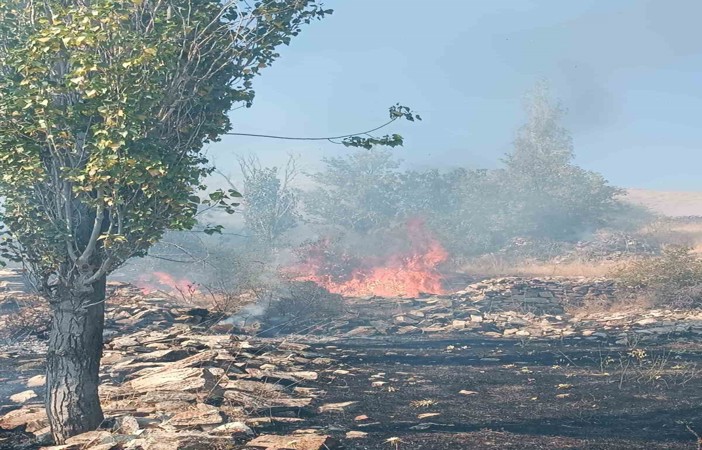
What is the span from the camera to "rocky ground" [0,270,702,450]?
22.0 ft

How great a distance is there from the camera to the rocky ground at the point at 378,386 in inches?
264

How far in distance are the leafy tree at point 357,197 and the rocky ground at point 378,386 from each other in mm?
28699

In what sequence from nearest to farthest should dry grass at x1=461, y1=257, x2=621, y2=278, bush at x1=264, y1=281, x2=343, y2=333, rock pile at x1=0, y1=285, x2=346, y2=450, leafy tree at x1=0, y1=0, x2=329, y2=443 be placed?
leafy tree at x1=0, y1=0, x2=329, y2=443, rock pile at x1=0, y1=285, x2=346, y2=450, bush at x1=264, y1=281, x2=343, y2=333, dry grass at x1=461, y1=257, x2=621, y2=278

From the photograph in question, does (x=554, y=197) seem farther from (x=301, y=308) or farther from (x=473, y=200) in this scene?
(x=301, y=308)

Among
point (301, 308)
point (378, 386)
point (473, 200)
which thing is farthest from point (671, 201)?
point (378, 386)

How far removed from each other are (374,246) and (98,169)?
1371 inches

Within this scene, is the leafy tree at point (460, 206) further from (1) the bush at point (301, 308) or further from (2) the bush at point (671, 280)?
(1) the bush at point (301, 308)

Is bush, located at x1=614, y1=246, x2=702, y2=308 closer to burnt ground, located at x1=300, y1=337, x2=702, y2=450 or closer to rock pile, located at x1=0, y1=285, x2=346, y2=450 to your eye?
burnt ground, located at x1=300, y1=337, x2=702, y2=450

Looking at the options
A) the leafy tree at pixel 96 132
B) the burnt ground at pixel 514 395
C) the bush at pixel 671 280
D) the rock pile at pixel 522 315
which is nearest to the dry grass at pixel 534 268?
the rock pile at pixel 522 315

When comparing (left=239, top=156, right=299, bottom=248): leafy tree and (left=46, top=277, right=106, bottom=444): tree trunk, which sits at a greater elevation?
(left=239, top=156, right=299, bottom=248): leafy tree

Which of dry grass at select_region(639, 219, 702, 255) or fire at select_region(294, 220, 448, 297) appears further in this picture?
dry grass at select_region(639, 219, 702, 255)

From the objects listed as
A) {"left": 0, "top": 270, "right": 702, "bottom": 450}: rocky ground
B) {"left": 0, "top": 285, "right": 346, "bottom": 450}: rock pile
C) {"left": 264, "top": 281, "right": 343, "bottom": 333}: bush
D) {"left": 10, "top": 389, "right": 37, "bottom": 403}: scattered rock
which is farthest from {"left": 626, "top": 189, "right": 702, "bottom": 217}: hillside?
{"left": 10, "top": 389, "right": 37, "bottom": 403}: scattered rock

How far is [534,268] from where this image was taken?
109 feet

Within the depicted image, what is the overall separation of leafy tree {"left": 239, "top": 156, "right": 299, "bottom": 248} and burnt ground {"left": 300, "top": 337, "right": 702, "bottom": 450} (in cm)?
3175
